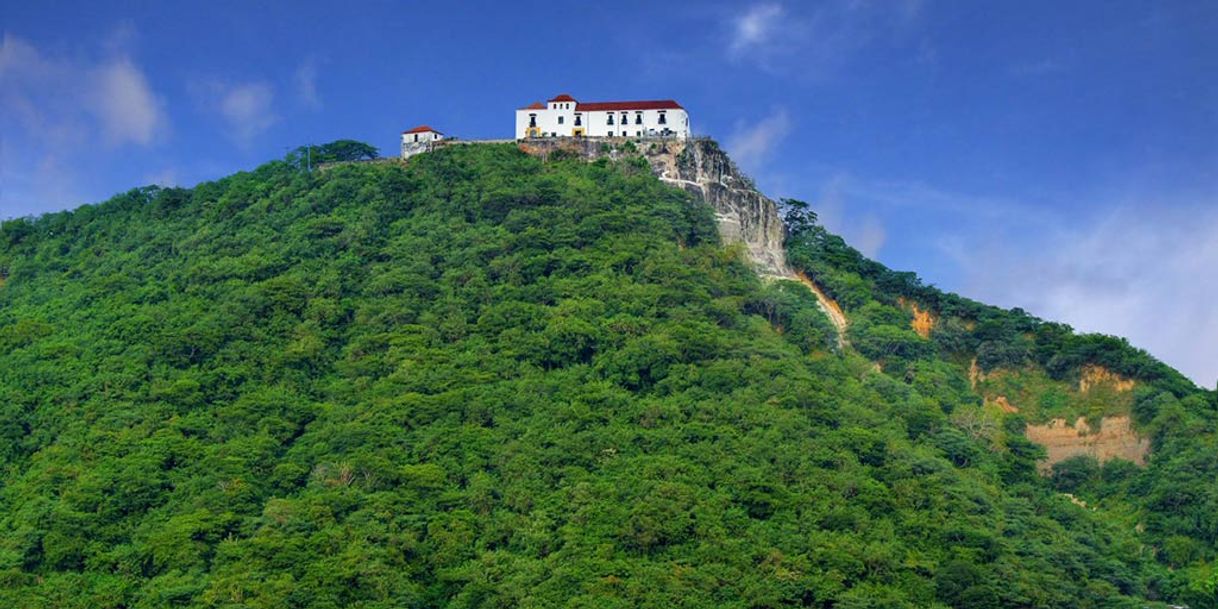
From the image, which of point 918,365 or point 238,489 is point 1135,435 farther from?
point 238,489

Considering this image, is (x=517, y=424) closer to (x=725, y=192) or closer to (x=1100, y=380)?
(x=725, y=192)

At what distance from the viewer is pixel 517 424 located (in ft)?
189

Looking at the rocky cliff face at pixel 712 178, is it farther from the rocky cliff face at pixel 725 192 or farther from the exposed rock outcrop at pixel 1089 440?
the exposed rock outcrop at pixel 1089 440

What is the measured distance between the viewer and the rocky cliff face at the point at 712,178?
7600 centimetres

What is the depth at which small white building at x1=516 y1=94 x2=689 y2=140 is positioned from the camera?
78.3 metres

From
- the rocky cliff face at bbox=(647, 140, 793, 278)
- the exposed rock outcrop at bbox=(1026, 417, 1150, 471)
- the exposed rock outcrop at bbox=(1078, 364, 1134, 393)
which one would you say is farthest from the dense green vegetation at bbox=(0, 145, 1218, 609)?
the rocky cliff face at bbox=(647, 140, 793, 278)

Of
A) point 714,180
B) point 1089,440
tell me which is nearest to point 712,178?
point 714,180

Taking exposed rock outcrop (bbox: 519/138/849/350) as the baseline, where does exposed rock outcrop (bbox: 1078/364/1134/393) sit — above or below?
below

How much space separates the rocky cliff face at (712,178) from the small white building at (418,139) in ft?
14.6

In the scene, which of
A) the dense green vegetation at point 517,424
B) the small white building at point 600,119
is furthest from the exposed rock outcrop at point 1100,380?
the small white building at point 600,119

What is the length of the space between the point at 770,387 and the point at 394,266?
16766 millimetres

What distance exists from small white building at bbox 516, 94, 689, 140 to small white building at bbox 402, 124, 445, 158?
13.1ft

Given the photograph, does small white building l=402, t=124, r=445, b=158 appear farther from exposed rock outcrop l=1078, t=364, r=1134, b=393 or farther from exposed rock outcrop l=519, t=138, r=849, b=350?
exposed rock outcrop l=1078, t=364, r=1134, b=393

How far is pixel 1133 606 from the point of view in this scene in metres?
57.2
